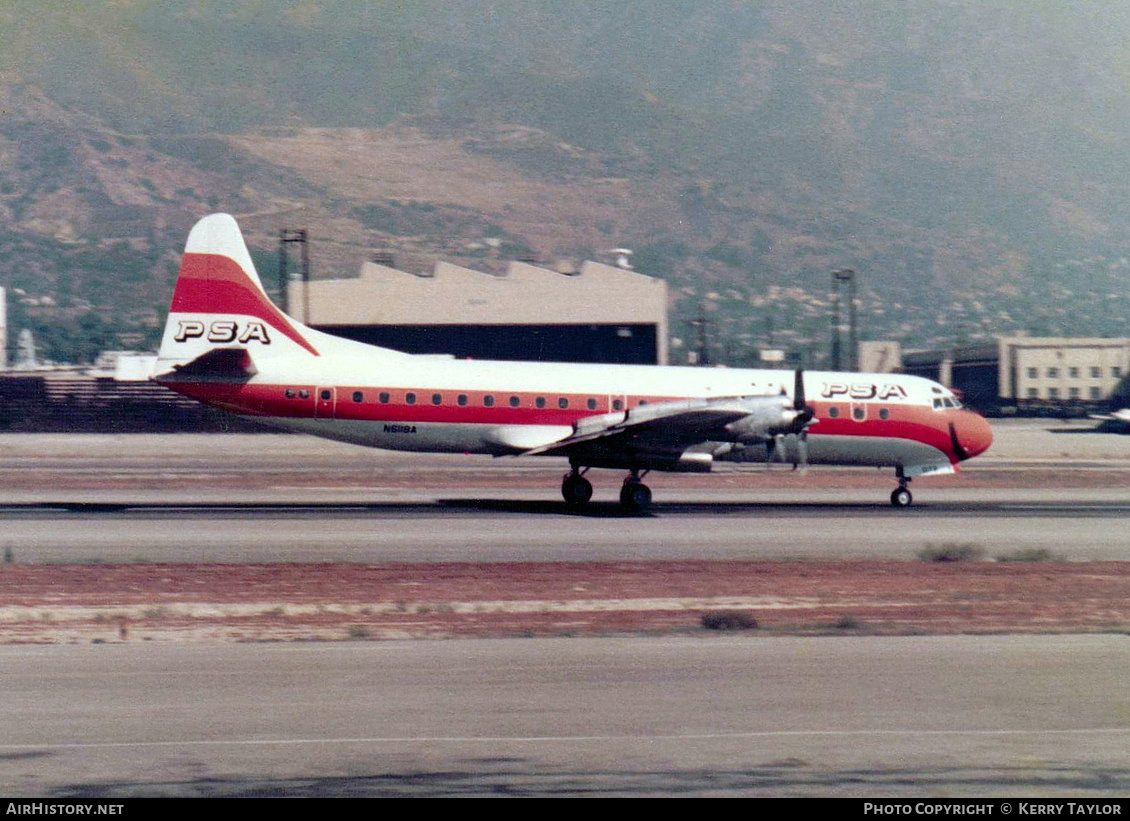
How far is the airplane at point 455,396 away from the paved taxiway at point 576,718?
13942 millimetres

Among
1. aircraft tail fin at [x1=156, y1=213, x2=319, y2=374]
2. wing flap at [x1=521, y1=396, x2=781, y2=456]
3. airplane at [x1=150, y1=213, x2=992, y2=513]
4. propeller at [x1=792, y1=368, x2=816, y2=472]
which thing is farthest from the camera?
aircraft tail fin at [x1=156, y1=213, x2=319, y2=374]

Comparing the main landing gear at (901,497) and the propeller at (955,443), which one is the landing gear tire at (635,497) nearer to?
the main landing gear at (901,497)

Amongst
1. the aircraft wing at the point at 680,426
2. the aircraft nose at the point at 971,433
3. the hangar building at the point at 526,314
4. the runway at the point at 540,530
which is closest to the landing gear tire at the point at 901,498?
the runway at the point at 540,530

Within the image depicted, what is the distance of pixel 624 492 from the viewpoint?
97.3 feet

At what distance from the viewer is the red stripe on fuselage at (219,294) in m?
30.1

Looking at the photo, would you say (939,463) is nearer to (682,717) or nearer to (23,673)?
(682,717)

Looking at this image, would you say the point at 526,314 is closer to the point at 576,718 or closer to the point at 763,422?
the point at 763,422

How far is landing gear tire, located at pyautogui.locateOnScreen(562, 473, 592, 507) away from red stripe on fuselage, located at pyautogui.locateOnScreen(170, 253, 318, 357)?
693 centimetres

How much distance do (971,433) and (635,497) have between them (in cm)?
974

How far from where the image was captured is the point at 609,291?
246 feet

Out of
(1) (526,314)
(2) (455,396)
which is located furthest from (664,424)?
(1) (526,314)

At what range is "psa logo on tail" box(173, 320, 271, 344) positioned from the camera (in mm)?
30000

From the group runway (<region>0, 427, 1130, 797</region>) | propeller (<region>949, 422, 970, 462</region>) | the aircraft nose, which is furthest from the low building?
runway (<region>0, 427, 1130, 797</region>)

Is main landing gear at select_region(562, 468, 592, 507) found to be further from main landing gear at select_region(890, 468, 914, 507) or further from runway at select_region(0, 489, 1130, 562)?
main landing gear at select_region(890, 468, 914, 507)
